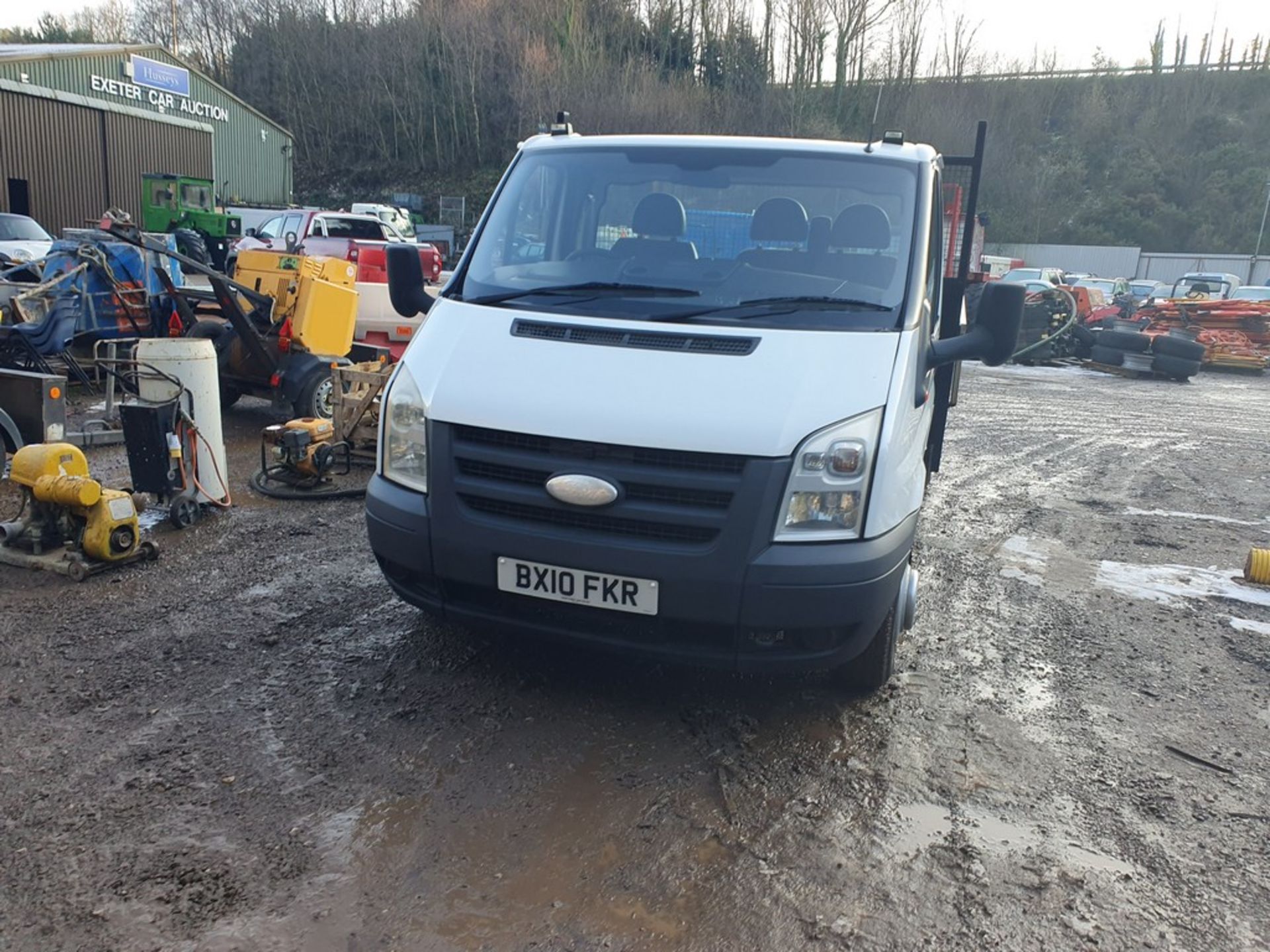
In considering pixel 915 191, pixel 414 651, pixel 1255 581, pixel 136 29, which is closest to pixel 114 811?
pixel 414 651

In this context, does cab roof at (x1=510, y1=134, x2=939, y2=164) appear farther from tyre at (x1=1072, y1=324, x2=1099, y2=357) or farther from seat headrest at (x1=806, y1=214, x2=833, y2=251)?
tyre at (x1=1072, y1=324, x2=1099, y2=357)

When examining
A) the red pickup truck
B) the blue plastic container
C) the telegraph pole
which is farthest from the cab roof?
the telegraph pole

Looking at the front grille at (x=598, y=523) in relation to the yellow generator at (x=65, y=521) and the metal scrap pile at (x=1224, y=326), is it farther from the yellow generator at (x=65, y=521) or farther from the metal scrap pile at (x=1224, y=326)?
the metal scrap pile at (x=1224, y=326)

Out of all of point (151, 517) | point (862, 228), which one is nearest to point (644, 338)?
point (862, 228)

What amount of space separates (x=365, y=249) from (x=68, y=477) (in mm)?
11990

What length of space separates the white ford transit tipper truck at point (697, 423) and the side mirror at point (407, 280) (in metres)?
0.32

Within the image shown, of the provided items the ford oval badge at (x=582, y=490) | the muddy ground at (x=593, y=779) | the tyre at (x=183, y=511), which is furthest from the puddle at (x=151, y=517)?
the ford oval badge at (x=582, y=490)

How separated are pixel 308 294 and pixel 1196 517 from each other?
25.4ft

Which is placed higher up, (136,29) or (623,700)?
(136,29)

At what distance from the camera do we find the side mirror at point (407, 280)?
441cm

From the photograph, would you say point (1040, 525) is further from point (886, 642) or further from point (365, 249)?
A: point (365, 249)

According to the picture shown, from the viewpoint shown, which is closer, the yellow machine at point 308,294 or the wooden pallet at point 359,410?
the wooden pallet at point 359,410

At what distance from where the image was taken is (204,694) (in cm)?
378

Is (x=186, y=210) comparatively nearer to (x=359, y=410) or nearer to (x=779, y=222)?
(x=359, y=410)
